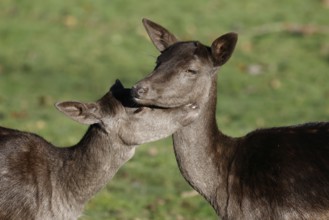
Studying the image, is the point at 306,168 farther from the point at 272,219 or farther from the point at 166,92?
the point at 166,92

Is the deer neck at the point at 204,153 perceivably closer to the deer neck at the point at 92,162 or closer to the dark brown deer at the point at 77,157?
the dark brown deer at the point at 77,157

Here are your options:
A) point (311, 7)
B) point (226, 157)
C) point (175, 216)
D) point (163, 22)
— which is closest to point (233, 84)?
point (163, 22)

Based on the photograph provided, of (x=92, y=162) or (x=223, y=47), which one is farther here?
(x=223, y=47)

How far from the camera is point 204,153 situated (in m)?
7.96

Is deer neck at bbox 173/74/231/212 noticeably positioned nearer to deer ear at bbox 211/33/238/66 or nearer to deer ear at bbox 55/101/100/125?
deer ear at bbox 211/33/238/66

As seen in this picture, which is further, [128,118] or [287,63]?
[287,63]

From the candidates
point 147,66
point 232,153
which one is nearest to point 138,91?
point 232,153

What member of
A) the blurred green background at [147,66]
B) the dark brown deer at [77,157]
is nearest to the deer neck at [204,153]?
the dark brown deer at [77,157]

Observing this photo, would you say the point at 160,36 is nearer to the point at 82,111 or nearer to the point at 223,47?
the point at 223,47

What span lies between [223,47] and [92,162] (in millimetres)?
1408

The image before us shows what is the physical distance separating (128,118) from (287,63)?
10.3 metres

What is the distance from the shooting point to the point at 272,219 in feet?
24.3

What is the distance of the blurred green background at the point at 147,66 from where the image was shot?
1192 cm

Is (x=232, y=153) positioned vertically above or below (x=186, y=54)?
below
